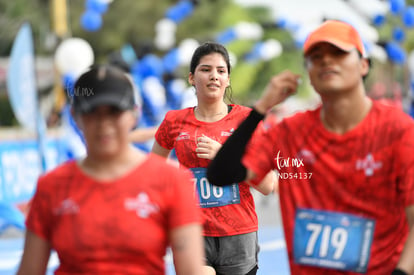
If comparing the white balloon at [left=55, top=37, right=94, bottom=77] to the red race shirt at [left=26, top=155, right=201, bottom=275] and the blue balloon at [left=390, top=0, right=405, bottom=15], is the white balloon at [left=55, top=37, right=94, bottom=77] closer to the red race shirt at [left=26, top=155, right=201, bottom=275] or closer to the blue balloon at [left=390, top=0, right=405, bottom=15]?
the blue balloon at [left=390, top=0, right=405, bottom=15]

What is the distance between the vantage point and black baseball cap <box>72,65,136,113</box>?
2.86m

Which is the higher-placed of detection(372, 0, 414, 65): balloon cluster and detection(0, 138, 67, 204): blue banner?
detection(372, 0, 414, 65): balloon cluster

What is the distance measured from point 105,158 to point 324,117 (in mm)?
915

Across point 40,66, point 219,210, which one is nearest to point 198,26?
point 40,66

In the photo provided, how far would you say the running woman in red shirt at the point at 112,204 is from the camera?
2830mm

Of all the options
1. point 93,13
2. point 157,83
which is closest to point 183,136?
point 157,83

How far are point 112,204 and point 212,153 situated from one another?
2196 millimetres

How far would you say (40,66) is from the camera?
44.8 metres

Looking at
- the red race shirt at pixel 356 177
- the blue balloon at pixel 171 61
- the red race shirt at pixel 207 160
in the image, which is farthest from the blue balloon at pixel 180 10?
the red race shirt at pixel 356 177

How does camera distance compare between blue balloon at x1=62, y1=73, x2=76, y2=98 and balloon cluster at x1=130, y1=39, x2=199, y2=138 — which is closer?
blue balloon at x1=62, y1=73, x2=76, y2=98

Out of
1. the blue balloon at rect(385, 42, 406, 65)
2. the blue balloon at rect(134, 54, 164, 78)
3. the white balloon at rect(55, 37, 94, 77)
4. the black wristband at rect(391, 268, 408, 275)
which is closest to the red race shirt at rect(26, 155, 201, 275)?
the black wristband at rect(391, 268, 408, 275)

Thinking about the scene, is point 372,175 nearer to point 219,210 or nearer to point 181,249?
point 181,249

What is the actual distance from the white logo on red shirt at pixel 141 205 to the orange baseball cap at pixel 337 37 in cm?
87

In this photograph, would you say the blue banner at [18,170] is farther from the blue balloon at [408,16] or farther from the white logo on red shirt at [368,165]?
the blue balloon at [408,16]
